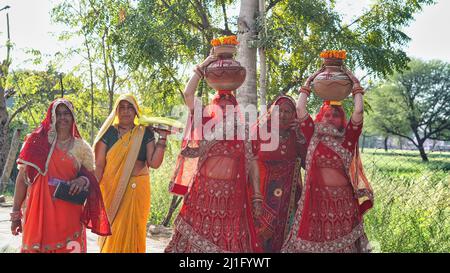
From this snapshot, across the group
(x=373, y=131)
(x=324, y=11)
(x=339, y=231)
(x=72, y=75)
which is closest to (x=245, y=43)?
(x=324, y=11)

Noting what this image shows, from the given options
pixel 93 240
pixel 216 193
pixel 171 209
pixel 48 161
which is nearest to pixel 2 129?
pixel 171 209

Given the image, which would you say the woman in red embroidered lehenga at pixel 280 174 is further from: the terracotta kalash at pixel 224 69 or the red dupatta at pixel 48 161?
the red dupatta at pixel 48 161

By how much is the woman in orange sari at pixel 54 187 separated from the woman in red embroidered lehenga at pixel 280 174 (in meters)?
1.43

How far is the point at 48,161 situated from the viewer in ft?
14.3

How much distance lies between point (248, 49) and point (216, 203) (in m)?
3.33

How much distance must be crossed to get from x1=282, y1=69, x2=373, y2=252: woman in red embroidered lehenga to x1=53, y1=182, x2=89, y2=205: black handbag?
1747mm

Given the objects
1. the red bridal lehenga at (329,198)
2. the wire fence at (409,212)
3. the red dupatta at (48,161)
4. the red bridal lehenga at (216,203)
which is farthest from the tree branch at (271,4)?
the red dupatta at (48,161)

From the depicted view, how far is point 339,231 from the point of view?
4371 millimetres

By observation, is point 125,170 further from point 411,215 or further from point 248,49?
point 411,215

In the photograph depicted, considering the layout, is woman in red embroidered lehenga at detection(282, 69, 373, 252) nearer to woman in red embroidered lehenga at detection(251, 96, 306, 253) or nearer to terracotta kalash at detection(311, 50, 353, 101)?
terracotta kalash at detection(311, 50, 353, 101)

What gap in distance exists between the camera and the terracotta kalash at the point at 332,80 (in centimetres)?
448

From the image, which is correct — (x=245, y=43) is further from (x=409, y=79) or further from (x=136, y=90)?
(x=409, y=79)

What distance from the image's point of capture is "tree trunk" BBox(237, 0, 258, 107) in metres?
6.97

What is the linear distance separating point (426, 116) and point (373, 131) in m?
4.67
